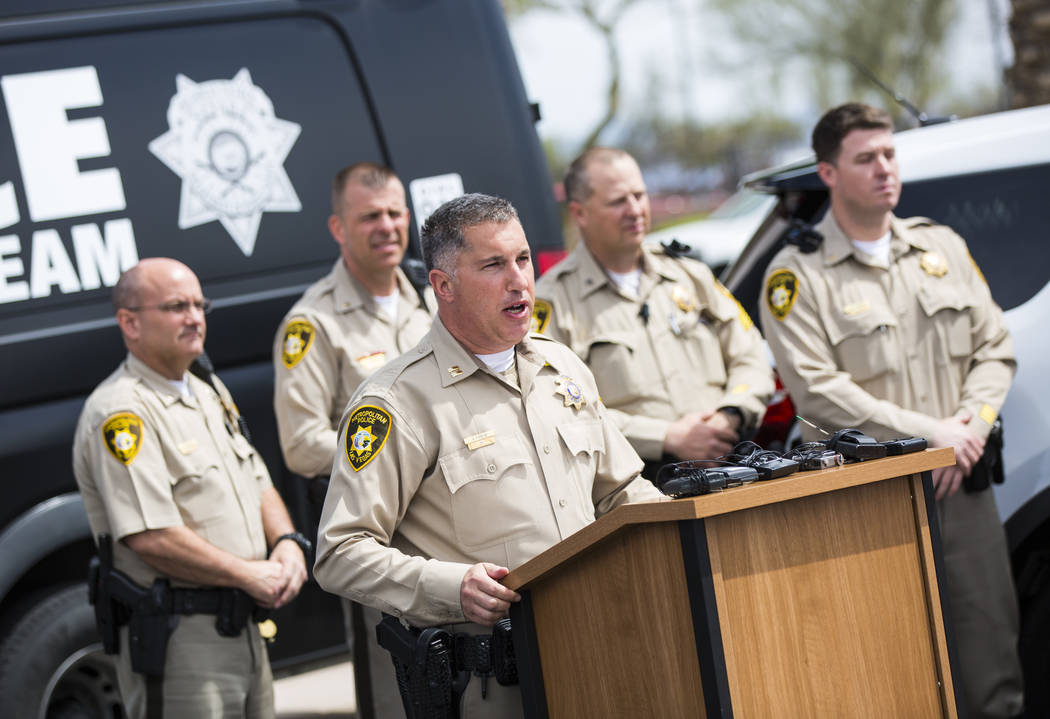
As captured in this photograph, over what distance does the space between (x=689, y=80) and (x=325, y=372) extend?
1252 inches

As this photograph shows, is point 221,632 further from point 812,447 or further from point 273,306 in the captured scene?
point 812,447

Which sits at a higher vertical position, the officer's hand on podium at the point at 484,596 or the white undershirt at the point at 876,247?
the white undershirt at the point at 876,247

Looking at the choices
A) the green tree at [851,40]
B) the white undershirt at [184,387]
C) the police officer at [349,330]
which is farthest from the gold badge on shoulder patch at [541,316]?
the green tree at [851,40]

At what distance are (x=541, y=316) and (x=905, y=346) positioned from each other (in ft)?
3.90

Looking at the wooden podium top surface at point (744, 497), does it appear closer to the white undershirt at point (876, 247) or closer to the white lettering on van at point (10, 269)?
the white undershirt at point (876, 247)

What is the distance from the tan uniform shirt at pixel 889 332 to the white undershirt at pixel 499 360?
1.37 m

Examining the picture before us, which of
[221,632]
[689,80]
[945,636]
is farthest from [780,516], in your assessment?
[689,80]

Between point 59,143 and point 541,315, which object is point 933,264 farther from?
point 59,143

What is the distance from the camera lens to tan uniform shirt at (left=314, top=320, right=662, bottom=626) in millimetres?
2619

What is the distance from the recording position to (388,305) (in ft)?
14.1

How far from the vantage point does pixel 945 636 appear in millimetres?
2305

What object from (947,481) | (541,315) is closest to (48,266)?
(541,315)

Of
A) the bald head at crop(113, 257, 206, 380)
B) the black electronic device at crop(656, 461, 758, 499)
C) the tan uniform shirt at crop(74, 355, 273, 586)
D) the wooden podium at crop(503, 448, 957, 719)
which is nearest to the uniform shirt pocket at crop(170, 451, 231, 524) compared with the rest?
the tan uniform shirt at crop(74, 355, 273, 586)

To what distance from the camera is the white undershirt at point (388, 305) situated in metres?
4.27
